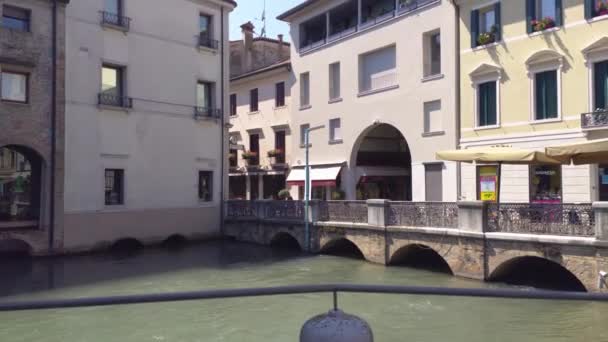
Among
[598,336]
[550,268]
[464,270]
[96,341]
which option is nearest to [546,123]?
[550,268]

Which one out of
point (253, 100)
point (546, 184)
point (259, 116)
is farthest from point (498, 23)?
point (253, 100)

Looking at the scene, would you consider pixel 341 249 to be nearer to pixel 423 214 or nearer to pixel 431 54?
pixel 423 214

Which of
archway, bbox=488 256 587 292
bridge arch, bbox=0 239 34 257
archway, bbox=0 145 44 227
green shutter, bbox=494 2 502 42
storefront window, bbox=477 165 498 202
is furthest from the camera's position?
bridge arch, bbox=0 239 34 257

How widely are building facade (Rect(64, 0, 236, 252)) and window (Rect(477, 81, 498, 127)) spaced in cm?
1297

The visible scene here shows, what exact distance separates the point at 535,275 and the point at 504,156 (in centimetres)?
381

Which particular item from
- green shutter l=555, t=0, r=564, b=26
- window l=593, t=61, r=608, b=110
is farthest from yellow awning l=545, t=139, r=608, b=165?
green shutter l=555, t=0, r=564, b=26

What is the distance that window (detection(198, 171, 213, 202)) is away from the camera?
91.5 ft

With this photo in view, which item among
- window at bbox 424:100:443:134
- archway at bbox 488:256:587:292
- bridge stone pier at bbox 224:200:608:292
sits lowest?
archway at bbox 488:256:587:292

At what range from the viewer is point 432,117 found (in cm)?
2428

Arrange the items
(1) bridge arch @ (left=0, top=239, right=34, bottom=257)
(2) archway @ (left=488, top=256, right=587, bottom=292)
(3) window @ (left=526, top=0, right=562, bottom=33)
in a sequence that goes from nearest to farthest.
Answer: (2) archway @ (left=488, top=256, right=587, bottom=292), (3) window @ (left=526, top=0, right=562, bottom=33), (1) bridge arch @ (left=0, top=239, right=34, bottom=257)

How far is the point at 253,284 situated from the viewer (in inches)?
658

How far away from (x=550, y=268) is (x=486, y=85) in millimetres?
7845

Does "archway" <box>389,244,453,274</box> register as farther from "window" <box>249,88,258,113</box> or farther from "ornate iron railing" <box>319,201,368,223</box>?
"window" <box>249,88,258,113</box>

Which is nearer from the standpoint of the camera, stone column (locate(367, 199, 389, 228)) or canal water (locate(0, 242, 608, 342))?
canal water (locate(0, 242, 608, 342))
